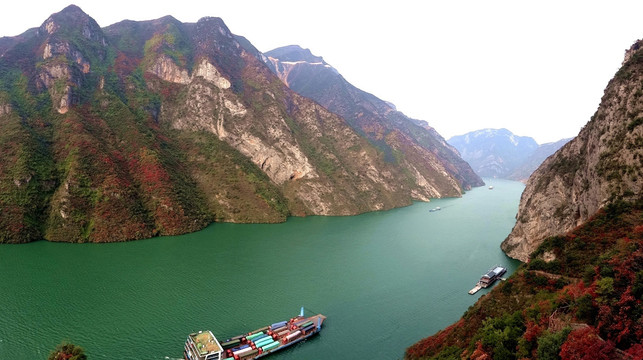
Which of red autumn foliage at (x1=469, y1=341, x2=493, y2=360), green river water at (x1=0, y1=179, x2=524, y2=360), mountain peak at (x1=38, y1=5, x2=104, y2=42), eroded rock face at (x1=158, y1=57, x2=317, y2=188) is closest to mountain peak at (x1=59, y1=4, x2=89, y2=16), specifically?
mountain peak at (x1=38, y1=5, x2=104, y2=42)

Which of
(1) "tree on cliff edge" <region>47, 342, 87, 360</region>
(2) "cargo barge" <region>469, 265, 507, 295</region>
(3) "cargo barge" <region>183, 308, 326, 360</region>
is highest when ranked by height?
(1) "tree on cliff edge" <region>47, 342, 87, 360</region>

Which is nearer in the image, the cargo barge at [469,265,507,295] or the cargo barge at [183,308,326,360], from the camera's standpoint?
the cargo barge at [183,308,326,360]

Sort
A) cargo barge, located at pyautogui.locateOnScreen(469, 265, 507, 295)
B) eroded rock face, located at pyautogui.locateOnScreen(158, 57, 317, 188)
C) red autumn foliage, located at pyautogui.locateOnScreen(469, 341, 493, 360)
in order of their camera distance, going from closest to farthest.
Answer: red autumn foliage, located at pyautogui.locateOnScreen(469, 341, 493, 360) → cargo barge, located at pyautogui.locateOnScreen(469, 265, 507, 295) → eroded rock face, located at pyautogui.locateOnScreen(158, 57, 317, 188)

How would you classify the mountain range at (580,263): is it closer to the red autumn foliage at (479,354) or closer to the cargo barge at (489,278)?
the red autumn foliage at (479,354)

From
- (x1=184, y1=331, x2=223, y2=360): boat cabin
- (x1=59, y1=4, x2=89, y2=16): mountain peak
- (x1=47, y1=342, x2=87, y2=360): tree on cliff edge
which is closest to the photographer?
(x1=47, y1=342, x2=87, y2=360): tree on cliff edge

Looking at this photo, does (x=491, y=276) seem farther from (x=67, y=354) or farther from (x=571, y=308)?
(x=67, y=354)

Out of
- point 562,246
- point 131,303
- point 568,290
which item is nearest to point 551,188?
point 562,246

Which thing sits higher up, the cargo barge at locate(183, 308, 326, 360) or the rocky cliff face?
the rocky cliff face

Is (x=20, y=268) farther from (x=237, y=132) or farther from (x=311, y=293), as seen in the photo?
(x=237, y=132)

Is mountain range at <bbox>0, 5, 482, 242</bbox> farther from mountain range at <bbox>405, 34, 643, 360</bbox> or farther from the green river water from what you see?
mountain range at <bbox>405, 34, 643, 360</bbox>
